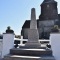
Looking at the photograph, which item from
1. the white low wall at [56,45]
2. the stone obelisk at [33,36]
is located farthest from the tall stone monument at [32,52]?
the white low wall at [56,45]

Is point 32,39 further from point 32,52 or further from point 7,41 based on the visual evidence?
point 32,52

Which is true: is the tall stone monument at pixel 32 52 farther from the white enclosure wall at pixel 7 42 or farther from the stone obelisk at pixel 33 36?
the white enclosure wall at pixel 7 42

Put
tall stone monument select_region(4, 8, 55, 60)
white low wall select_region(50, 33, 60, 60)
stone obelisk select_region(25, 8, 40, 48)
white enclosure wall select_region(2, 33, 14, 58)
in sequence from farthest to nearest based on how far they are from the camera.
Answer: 1. stone obelisk select_region(25, 8, 40, 48)
2. white enclosure wall select_region(2, 33, 14, 58)
3. white low wall select_region(50, 33, 60, 60)
4. tall stone monument select_region(4, 8, 55, 60)

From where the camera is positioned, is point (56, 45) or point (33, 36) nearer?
point (56, 45)

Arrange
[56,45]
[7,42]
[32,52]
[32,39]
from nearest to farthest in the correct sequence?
[56,45]
[32,52]
[7,42]
[32,39]

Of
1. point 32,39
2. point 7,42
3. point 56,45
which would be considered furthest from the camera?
point 32,39

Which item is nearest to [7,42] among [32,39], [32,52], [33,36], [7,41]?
[7,41]

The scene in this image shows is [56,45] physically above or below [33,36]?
below

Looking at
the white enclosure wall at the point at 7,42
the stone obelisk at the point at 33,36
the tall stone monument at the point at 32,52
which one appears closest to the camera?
the tall stone monument at the point at 32,52

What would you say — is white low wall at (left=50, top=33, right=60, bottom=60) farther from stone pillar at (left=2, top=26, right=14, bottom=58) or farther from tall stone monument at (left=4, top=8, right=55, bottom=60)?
stone pillar at (left=2, top=26, right=14, bottom=58)


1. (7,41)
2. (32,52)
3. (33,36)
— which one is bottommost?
(32,52)

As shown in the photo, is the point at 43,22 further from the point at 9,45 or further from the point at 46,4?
the point at 9,45

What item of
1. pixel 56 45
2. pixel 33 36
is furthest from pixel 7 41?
pixel 56 45

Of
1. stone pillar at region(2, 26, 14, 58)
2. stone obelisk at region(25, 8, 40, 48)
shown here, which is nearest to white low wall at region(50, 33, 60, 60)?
stone obelisk at region(25, 8, 40, 48)
